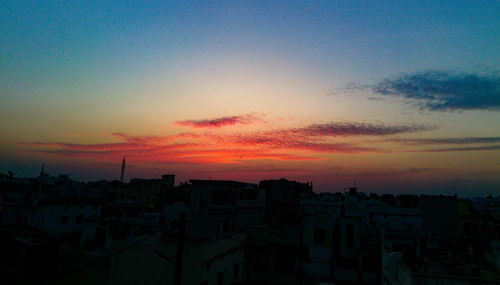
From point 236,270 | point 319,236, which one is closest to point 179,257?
point 236,270

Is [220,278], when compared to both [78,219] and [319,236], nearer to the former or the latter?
[319,236]

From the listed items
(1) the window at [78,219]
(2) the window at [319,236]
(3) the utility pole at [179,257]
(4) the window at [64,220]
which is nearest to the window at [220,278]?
(2) the window at [319,236]

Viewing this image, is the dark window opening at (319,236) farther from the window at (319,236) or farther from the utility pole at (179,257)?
the utility pole at (179,257)

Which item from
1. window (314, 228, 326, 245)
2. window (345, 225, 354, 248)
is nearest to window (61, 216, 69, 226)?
window (314, 228, 326, 245)

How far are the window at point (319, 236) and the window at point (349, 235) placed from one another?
245cm

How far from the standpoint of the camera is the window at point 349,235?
32.0 meters

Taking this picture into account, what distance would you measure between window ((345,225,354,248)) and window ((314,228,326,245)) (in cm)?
245

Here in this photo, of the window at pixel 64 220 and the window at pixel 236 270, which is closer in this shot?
the window at pixel 236 270

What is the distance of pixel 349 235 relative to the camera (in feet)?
106

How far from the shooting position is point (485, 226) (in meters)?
41.1

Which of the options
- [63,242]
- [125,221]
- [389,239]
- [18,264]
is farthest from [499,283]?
[63,242]

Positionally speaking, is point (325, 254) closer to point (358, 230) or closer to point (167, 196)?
point (358, 230)

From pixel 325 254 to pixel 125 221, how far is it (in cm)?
2296

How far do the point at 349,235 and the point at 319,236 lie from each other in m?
3.17
